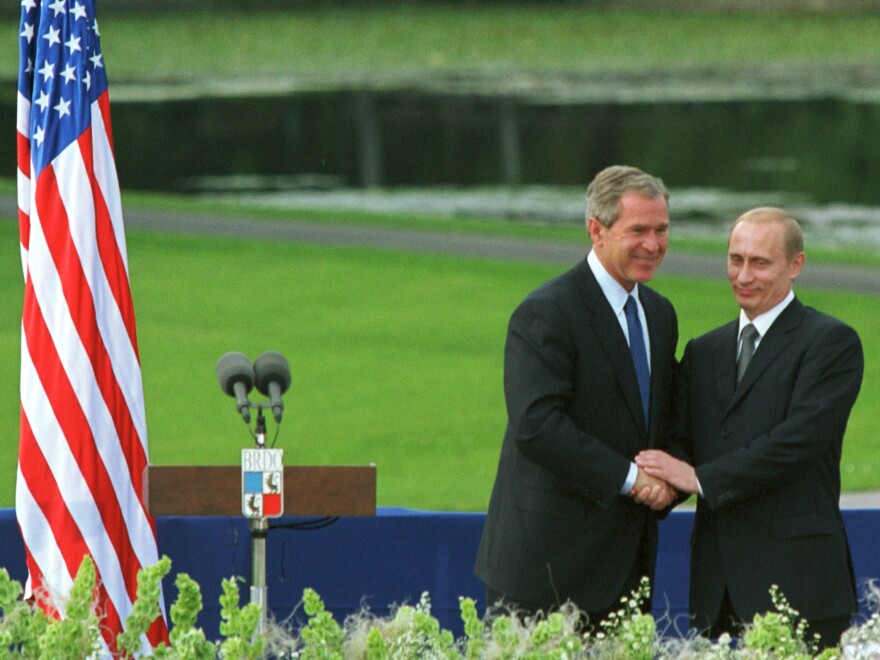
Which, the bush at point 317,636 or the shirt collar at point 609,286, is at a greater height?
the shirt collar at point 609,286

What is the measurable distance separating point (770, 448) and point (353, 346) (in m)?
10.4

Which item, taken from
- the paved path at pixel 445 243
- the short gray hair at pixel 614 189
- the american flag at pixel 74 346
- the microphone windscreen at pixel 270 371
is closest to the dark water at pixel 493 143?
the paved path at pixel 445 243

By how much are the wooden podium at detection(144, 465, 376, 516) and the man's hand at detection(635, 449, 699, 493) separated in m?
0.77

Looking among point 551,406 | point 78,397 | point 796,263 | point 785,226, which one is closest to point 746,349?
point 796,263

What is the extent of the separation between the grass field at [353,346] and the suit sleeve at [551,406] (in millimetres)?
4796

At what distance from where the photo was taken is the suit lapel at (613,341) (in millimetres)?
5262

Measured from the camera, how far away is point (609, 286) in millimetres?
5316

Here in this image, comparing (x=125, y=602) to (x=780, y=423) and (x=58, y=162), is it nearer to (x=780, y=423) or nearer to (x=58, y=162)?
(x=58, y=162)

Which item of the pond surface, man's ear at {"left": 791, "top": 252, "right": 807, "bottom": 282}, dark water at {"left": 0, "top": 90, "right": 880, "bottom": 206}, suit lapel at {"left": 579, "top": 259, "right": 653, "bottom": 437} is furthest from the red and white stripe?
dark water at {"left": 0, "top": 90, "right": 880, "bottom": 206}

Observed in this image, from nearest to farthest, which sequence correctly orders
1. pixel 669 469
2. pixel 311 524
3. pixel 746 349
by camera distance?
pixel 669 469
pixel 746 349
pixel 311 524

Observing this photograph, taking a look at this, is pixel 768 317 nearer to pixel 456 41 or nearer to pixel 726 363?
pixel 726 363

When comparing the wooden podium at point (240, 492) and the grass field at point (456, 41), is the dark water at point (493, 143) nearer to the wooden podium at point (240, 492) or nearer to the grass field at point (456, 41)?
the grass field at point (456, 41)

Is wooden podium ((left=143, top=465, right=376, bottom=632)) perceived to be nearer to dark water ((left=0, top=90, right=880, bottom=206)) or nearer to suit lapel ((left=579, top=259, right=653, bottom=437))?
suit lapel ((left=579, top=259, right=653, bottom=437))

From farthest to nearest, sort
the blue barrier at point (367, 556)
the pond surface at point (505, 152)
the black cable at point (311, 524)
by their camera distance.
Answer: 1. the pond surface at point (505, 152)
2. the blue barrier at point (367, 556)
3. the black cable at point (311, 524)
